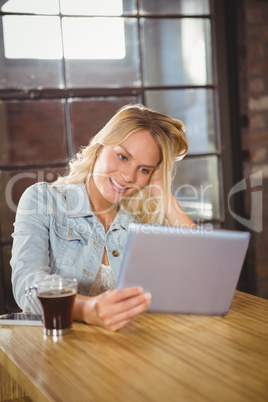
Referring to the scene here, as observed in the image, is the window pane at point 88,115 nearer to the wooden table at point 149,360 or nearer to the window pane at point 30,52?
the window pane at point 30,52

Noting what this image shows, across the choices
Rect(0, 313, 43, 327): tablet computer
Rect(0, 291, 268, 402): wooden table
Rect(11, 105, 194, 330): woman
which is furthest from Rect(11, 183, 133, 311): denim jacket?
Rect(0, 291, 268, 402): wooden table

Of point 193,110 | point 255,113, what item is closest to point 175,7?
point 193,110

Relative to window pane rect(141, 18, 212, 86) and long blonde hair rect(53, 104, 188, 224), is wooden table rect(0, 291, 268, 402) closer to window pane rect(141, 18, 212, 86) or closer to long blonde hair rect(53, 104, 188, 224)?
long blonde hair rect(53, 104, 188, 224)

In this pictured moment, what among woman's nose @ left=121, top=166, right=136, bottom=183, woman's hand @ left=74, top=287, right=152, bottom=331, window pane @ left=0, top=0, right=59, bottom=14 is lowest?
woman's hand @ left=74, top=287, right=152, bottom=331

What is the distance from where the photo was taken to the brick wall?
2887mm

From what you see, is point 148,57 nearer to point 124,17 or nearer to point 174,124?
point 124,17

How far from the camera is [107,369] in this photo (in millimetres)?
948

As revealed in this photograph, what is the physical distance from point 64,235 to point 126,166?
0.35 meters

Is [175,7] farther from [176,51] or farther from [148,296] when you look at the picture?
[148,296]

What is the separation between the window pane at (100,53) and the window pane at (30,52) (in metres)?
0.07

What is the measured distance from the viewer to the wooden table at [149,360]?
2.81ft

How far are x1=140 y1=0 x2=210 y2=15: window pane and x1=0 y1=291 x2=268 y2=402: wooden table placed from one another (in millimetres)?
2110

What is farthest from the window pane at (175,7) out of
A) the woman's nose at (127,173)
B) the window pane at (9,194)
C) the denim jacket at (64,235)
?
the denim jacket at (64,235)

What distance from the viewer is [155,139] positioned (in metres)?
1.84
